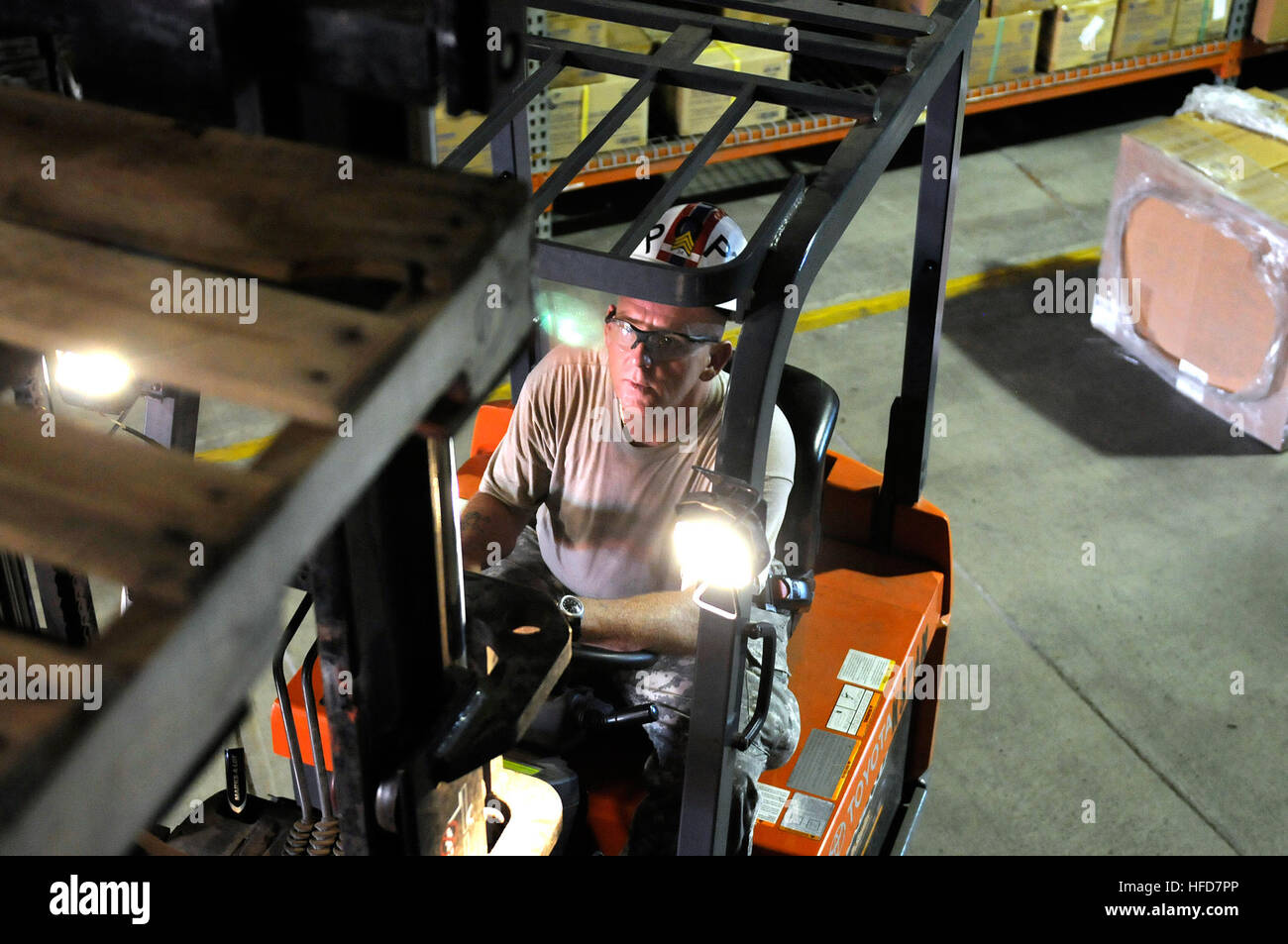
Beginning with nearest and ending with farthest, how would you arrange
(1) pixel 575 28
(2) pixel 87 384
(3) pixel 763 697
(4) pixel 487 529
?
(2) pixel 87 384, (3) pixel 763 697, (4) pixel 487 529, (1) pixel 575 28

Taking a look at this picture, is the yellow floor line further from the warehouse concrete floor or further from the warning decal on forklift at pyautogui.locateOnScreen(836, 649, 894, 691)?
the warning decal on forklift at pyautogui.locateOnScreen(836, 649, 894, 691)

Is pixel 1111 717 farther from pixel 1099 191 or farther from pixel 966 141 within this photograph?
pixel 966 141

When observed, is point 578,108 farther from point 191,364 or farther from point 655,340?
point 191,364

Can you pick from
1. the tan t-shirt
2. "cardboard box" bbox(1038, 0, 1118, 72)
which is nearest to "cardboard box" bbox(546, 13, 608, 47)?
"cardboard box" bbox(1038, 0, 1118, 72)

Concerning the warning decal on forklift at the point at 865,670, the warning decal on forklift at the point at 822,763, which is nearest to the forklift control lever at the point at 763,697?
the warning decal on forklift at the point at 822,763

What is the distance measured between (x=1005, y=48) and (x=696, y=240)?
5.41m

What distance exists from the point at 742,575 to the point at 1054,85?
6.59 m

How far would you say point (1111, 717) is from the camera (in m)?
4.56

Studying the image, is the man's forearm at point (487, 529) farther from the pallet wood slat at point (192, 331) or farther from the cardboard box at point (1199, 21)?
the cardboard box at point (1199, 21)

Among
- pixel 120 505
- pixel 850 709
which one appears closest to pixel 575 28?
pixel 850 709

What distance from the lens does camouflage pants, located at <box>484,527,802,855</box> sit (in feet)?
9.51

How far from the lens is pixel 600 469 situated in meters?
3.34

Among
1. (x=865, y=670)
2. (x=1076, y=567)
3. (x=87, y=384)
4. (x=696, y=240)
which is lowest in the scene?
(x=1076, y=567)
